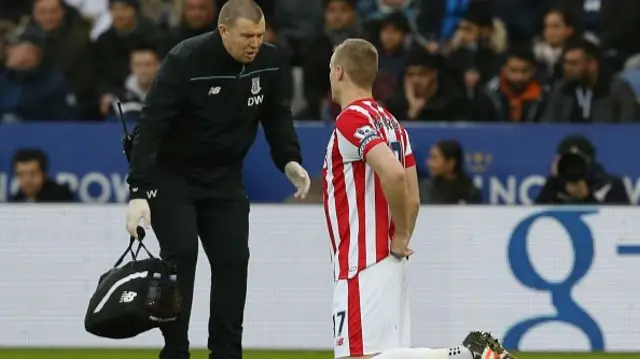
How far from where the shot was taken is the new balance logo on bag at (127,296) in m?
7.03

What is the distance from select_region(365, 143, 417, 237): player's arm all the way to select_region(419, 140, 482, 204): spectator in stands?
5119 millimetres

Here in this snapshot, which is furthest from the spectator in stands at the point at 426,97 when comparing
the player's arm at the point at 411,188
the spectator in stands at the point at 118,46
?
the player's arm at the point at 411,188

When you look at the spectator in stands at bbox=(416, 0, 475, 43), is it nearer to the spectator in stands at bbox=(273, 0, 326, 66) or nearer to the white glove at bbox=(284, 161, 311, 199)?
the spectator in stands at bbox=(273, 0, 326, 66)

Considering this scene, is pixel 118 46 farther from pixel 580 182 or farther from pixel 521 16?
pixel 580 182

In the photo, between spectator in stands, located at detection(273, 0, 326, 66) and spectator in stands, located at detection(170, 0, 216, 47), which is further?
spectator in stands, located at detection(273, 0, 326, 66)

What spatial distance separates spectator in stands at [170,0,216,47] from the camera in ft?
41.8

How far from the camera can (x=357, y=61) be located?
635cm

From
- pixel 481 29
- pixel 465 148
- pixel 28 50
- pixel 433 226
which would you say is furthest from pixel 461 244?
pixel 28 50

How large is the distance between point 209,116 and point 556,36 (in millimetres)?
5977

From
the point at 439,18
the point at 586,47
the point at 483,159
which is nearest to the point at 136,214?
the point at 483,159

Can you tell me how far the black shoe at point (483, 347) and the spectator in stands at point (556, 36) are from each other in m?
6.44

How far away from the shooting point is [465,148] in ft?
38.6

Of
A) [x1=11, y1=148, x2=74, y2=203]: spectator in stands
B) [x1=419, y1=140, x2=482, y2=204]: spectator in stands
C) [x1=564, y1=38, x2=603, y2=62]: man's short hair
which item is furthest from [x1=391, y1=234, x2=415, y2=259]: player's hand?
[x1=564, y1=38, x2=603, y2=62]: man's short hair

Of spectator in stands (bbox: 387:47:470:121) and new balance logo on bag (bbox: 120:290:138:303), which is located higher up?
spectator in stands (bbox: 387:47:470:121)
